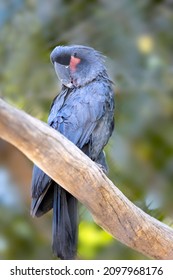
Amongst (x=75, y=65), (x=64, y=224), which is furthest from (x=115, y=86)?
(x=64, y=224)

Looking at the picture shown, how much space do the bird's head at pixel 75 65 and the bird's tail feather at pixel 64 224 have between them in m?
0.23

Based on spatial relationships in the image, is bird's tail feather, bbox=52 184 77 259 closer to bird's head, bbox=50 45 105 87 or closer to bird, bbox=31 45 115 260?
bird, bbox=31 45 115 260

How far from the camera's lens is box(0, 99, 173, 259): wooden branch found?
0.78m

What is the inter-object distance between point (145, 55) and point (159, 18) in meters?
0.17

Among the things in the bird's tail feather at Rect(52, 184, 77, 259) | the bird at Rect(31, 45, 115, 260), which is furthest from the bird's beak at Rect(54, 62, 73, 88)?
the bird's tail feather at Rect(52, 184, 77, 259)

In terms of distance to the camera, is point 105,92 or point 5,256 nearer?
point 105,92

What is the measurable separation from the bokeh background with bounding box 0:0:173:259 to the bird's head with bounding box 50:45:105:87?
48 centimetres

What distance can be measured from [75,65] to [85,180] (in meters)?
0.33

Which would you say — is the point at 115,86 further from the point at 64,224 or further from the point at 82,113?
the point at 64,224

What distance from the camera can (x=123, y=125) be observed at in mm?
1931

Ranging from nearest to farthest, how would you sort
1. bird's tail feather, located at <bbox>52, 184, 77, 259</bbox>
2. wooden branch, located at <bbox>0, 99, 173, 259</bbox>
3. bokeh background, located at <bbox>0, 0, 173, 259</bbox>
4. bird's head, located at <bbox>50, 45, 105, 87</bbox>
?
wooden branch, located at <bbox>0, 99, 173, 259</bbox> < bird's tail feather, located at <bbox>52, 184, 77, 259</bbox> < bird's head, located at <bbox>50, 45, 105, 87</bbox> < bokeh background, located at <bbox>0, 0, 173, 259</bbox>

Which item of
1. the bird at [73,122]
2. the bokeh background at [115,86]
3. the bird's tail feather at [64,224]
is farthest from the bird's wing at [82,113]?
the bokeh background at [115,86]
